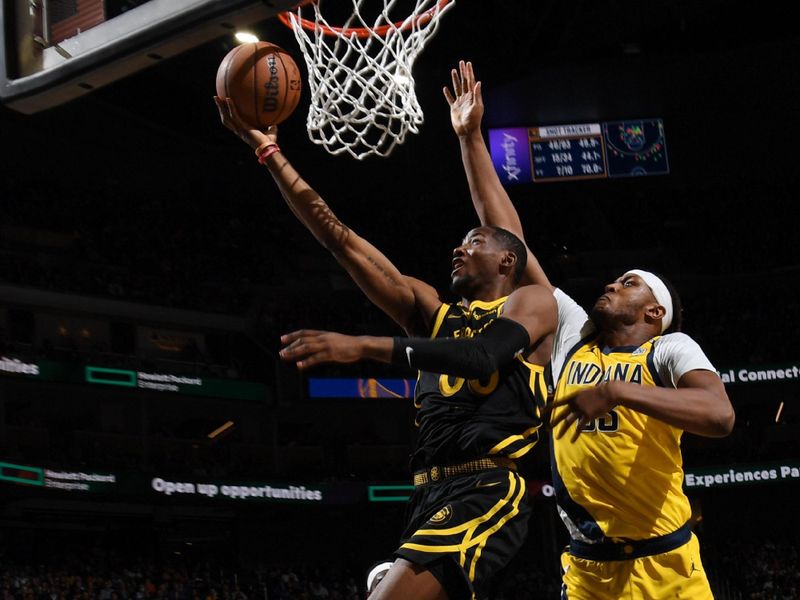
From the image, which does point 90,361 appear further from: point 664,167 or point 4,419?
point 664,167

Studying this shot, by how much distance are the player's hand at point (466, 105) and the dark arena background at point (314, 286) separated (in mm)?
12825

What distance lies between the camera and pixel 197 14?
12.9ft

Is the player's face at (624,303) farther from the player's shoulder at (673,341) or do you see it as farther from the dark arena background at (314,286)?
the dark arena background at (314,286)

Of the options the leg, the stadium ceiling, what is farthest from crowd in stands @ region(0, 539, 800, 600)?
the leg

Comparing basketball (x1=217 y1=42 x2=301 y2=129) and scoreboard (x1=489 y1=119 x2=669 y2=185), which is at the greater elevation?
scoreboard (x1=489 y1=119 x2=669 y2=185)

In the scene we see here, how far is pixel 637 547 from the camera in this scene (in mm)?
3945

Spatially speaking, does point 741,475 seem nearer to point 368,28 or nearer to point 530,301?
point 368,28

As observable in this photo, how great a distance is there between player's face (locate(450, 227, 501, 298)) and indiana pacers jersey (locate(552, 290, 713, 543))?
61 centimetres

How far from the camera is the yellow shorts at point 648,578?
3875 millimetres

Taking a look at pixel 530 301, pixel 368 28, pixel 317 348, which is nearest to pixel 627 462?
pixel 530 301

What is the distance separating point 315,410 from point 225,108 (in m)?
20.0

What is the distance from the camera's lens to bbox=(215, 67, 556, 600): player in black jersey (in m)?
3.35

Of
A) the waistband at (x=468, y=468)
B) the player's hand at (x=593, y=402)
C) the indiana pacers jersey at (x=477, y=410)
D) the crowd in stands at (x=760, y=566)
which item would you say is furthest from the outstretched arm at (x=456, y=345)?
the crowd in stands at (x=760, y=566)

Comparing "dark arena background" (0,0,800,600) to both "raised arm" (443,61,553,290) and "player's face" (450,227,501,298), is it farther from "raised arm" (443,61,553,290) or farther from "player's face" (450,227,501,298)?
"player's face" (450,227,501,298)
